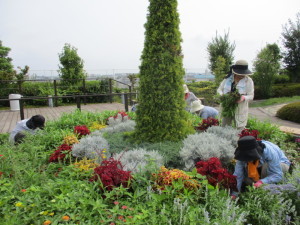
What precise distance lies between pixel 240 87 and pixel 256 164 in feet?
6.37

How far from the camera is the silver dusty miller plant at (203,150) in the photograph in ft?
A: 10.9

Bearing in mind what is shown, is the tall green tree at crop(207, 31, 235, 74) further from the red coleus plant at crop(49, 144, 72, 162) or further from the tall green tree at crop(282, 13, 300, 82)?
the red coleus plant at crop(49, 144, 72, 162)

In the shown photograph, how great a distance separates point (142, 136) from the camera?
13.3ft

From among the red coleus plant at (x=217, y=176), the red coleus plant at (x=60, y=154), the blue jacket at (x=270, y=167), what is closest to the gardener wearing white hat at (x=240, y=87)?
the blue jacket at (x=270, y=167)

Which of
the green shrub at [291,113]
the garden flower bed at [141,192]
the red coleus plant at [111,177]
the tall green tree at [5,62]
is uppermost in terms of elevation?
the tall green tree at [5,62]

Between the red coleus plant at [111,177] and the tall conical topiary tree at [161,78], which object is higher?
the tall conical topiary tree at [161,78]

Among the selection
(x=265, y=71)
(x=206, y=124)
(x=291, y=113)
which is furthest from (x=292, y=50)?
(x=206, y=124)

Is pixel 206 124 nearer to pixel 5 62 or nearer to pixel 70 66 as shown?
pixel 70 66

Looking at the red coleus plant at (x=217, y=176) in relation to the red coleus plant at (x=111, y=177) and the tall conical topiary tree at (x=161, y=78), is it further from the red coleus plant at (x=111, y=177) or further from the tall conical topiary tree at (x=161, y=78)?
the tall conical topiary tree at (x=161, y=78)

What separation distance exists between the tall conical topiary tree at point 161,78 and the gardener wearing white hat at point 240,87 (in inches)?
43.4

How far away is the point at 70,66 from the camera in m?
13.3

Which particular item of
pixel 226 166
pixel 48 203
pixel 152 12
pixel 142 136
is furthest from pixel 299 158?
pixel 48 203

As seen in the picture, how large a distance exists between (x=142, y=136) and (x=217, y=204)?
6.62 feet

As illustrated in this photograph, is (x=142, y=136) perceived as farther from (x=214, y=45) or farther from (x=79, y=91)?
(x=214, y=45)
